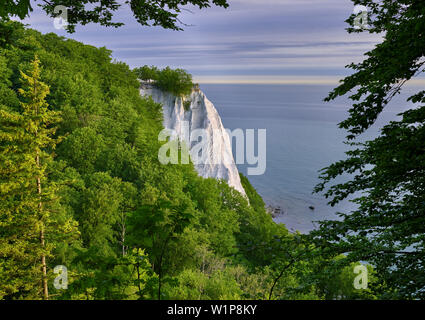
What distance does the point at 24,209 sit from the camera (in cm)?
1148

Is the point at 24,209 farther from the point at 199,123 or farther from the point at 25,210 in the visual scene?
the point at 199,123

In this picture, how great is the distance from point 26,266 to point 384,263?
12.6 metres

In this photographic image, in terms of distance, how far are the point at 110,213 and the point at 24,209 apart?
38.3 ft

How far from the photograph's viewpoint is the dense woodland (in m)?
4.28

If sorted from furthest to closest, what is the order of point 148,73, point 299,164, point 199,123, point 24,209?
point 299,164 → point 199,123 → point 148,73 → point 24,209

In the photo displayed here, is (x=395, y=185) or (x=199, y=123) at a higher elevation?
(x=199, y=123)

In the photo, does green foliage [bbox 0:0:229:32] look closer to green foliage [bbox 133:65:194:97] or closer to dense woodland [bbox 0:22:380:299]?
dense woodland [bbox 0:22:380:299]

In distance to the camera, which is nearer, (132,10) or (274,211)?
(132,10)

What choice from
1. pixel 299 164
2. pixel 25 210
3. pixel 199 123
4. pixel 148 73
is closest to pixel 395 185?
pixel 25 210

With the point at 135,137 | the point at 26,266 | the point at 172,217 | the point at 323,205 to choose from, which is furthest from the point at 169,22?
the point at 323,205

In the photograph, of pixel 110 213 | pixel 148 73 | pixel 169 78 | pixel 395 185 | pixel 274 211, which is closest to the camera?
pixel 395 185

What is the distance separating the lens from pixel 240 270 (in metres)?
24.1

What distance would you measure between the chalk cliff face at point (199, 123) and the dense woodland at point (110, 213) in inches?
197

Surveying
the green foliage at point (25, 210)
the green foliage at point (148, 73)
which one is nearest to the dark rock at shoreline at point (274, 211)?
the green foliage at point (148, 73)
